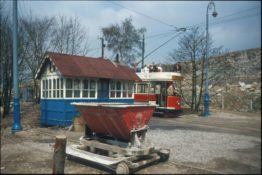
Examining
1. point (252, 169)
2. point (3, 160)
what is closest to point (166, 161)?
point (252, 169)

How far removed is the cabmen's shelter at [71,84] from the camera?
16234 mm

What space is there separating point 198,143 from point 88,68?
844 centimetres

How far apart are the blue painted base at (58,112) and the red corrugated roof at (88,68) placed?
60.5 inches

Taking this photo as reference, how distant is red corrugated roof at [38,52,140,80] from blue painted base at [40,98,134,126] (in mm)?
1536

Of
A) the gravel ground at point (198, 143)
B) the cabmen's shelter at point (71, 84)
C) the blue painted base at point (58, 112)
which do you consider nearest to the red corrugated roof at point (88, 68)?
the cabmen's shelter at point (71, 84)

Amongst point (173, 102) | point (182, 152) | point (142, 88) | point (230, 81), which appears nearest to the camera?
point (182, 152)

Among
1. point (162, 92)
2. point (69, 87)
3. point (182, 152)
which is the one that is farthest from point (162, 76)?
point (182, 152)

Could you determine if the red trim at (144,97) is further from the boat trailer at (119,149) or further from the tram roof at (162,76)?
the boat trailer at (119,149)

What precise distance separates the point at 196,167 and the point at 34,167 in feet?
14.5

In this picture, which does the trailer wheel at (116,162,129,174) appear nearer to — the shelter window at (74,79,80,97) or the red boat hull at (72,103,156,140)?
the red boat hull at (72,103,156,140)

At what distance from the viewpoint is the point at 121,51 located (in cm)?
4434

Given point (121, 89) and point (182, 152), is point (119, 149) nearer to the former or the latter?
point (182, 152)

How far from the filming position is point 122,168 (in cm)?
752

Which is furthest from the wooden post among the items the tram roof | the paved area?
the tram roof
